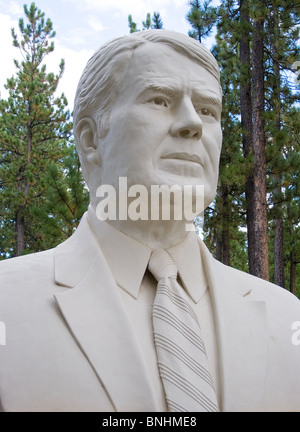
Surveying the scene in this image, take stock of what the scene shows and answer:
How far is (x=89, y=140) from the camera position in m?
2.20

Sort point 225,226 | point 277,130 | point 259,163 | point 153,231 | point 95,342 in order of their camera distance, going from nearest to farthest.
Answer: point 95,342, point 153,231, point 259,163, point 277,130, point 225,226

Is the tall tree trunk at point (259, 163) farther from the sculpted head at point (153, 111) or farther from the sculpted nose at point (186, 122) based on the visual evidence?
the sculpted nose at point (186, 122)

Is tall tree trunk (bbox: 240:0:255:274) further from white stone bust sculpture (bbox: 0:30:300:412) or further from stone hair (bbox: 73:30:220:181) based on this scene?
stone hair (bbox: 73:30:220:181)

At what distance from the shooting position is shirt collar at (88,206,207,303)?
1.93 meters

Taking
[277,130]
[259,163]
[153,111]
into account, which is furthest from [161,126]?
[277,130]

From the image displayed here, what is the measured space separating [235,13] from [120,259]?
7383mm

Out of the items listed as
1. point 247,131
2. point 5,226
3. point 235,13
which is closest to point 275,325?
point 247,131

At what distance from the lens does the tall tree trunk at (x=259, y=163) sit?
278 inches

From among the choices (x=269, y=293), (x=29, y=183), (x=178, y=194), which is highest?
(x=29, y=183)

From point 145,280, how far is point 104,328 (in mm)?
308

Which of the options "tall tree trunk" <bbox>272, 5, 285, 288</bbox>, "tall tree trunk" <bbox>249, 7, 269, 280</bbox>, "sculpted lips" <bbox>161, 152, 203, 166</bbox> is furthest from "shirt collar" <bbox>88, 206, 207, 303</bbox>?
"tall tree trunk" <bbox>272, 5, 285, 288</bbox>

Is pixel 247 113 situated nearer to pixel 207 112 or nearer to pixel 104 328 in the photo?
pixel 207 112

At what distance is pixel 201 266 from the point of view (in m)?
2.10

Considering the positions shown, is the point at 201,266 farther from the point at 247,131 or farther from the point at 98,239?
the point at 247,131
